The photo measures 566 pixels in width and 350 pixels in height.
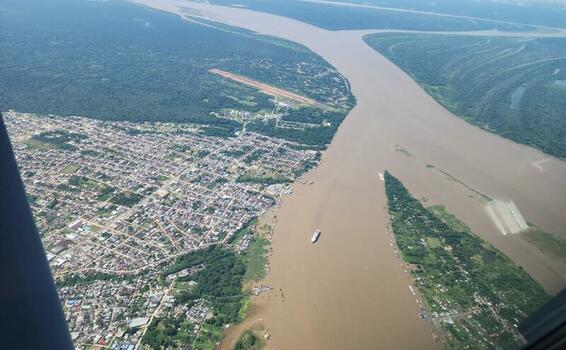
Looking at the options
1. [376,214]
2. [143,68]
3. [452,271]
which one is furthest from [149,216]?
[143,68]

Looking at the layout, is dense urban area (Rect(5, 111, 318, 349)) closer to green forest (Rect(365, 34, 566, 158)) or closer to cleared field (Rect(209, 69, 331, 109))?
cleared field (Rect(209, 69, 331, 109))

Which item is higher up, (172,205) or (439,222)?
(439,222)

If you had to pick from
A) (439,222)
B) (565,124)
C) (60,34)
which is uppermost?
(565,124)

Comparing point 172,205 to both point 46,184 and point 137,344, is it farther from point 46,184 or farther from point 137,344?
point 137,344

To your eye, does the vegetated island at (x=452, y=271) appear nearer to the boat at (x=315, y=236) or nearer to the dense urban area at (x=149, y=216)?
the boat at (x=315, y=236)

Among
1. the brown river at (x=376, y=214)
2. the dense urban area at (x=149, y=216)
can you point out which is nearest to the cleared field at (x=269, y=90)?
the brown river at (x=376, y=214)

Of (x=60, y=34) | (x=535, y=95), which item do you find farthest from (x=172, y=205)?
(x=60, y=34)
